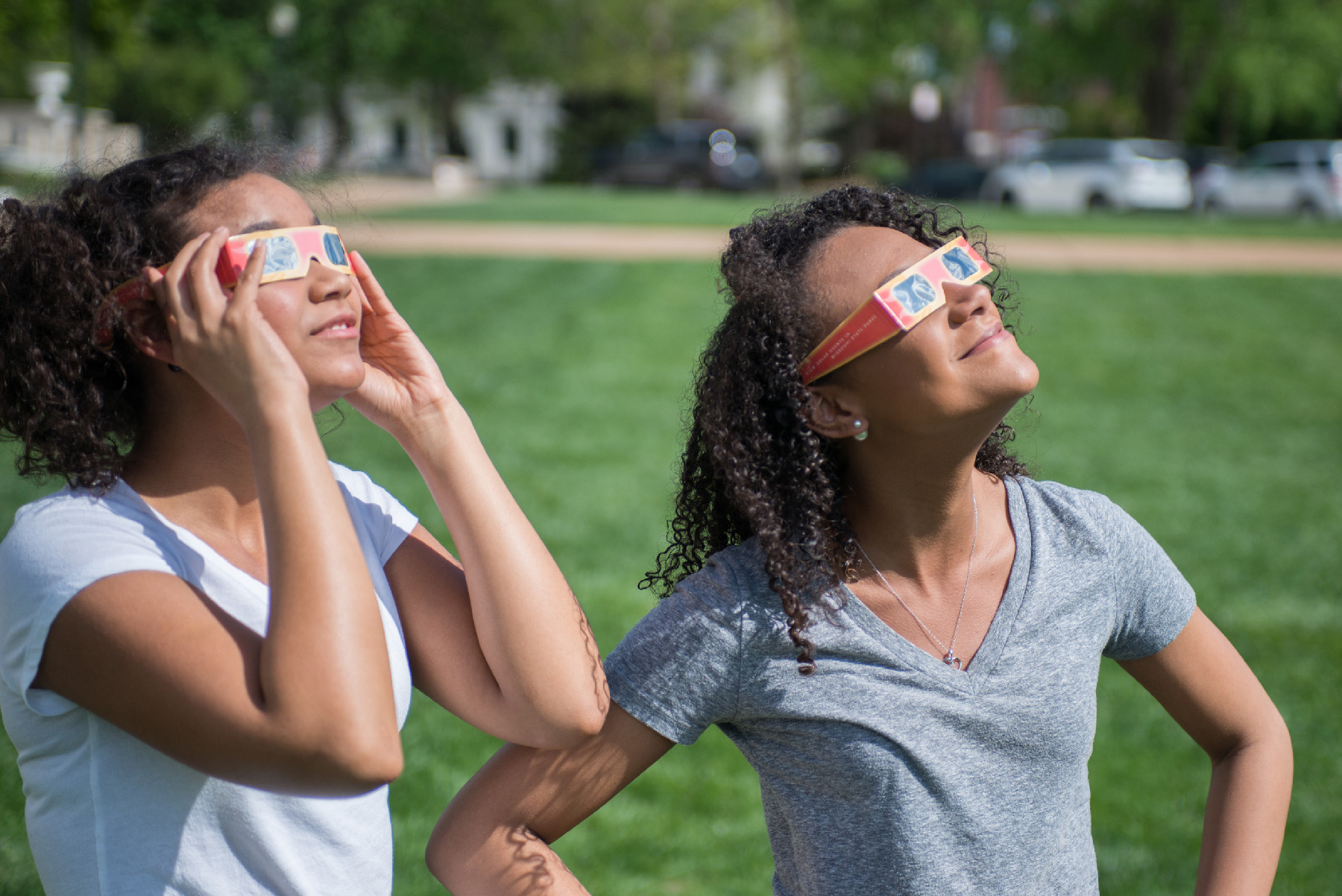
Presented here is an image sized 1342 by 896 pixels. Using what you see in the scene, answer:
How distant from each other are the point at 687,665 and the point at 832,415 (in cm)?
46

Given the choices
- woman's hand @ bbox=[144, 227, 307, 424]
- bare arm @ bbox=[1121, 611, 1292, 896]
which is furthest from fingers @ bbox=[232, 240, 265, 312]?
bare arm @ bbox=[1121, 611, 1292, 896]

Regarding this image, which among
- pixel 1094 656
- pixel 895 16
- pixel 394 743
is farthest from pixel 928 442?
pixel 895 16

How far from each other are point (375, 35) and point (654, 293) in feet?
44.7

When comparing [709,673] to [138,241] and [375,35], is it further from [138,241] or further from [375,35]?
[375,35]

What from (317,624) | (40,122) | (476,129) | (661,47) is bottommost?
(476,129)

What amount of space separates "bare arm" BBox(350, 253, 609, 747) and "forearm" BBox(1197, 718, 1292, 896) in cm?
102

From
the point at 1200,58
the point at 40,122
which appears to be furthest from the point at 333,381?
the point at 40,122

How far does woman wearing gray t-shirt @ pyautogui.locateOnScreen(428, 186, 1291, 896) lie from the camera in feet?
5.59

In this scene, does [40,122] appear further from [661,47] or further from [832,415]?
[832,415]

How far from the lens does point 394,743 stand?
4.67 ft

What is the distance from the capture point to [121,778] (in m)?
1.48

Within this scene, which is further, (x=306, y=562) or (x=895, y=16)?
(x=895, y=16)

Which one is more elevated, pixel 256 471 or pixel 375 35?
pixel 375 35

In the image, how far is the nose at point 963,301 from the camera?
177cm
